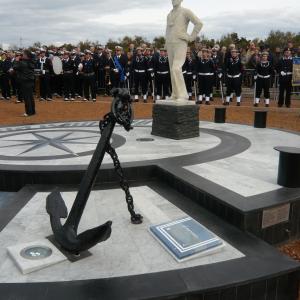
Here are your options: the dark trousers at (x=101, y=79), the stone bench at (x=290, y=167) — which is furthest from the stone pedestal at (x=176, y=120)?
the dark trousers at (x=101, y=79)

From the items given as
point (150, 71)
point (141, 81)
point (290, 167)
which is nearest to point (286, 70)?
point (150, 71)

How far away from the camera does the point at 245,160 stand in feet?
19.0

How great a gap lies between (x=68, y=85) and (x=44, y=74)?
3.81 ft

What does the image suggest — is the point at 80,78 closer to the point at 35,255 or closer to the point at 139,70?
the point at 139,70

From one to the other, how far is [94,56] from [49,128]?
32.0 ft

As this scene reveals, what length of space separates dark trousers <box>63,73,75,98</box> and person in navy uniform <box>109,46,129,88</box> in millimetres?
1792

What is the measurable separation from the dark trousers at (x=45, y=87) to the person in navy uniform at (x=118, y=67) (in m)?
2.84

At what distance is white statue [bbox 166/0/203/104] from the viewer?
736 cm

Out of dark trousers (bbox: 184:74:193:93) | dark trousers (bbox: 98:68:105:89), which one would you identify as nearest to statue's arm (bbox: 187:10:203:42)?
dark trousers (bbox: 184:74:193:93)

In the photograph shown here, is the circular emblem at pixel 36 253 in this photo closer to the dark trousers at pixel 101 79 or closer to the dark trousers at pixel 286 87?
the dark trousers at pixel 286 87

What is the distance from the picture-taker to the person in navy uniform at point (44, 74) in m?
17.5

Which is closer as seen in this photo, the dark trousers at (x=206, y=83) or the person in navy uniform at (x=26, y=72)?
the person in navy uniform at (x=26, y=72)

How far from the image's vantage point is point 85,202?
315 centimetres

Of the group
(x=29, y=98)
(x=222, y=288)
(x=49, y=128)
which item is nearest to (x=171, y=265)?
(x=222, y=288)
